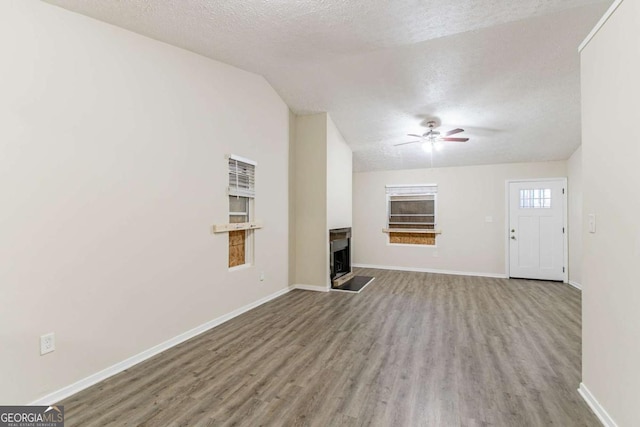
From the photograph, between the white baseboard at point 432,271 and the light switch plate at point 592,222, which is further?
the white baseboard at point 432,271

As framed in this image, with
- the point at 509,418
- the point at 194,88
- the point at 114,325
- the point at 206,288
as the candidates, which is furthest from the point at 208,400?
the point at 194,88

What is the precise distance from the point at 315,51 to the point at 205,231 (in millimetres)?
2370

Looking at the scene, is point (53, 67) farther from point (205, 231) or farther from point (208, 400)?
point (208, 400)

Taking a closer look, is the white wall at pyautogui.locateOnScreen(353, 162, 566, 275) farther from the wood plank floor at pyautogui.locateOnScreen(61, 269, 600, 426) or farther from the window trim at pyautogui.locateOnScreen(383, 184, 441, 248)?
the wood plank floor at pyautogui.locateOnScreen(61, 269, 600, 426)

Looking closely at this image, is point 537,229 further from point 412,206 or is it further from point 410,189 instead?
point 410,189

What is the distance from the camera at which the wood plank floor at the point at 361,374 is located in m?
1.83

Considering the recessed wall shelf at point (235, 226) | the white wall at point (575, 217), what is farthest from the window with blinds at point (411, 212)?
the recessed wall shelf at point (235, 226)

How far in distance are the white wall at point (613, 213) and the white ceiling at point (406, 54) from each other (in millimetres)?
1158

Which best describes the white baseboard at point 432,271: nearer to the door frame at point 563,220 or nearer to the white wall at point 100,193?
the door frame at point 563,220

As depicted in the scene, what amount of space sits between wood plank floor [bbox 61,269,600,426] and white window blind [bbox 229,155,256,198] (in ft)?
5.20

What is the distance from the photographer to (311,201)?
16.4ft

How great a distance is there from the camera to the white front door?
5.80m

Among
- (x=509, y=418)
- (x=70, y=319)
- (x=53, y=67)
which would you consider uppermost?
(x=53, y=67)

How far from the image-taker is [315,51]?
3.28 m
